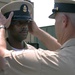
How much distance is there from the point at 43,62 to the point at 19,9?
127 cm

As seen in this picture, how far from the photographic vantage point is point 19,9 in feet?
9.13

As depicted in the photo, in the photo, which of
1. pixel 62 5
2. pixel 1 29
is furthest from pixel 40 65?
pixel 1 29

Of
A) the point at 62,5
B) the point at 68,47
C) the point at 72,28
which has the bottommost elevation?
the point at 68,47

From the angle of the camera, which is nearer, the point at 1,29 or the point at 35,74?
the point at 35,74

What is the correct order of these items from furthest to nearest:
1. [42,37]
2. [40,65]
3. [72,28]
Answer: [42,37]
[72,28]
[40,65]

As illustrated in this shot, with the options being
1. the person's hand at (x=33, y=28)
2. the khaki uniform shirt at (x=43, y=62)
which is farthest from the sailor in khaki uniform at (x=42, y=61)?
the person's hand at (x=33, y=28)

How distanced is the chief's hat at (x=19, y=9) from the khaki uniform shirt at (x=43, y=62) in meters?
1.05

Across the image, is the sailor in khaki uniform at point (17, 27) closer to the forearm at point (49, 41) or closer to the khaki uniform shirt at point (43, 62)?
the forearm at point (49, 41)

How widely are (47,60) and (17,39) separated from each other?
3.61 ft

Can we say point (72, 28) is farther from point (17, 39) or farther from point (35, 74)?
point (17, 39)

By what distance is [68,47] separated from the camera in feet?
5.57

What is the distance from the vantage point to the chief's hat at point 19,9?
2686mm

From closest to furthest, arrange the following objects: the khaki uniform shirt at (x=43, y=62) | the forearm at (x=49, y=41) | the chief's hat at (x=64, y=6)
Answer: the khaki uniform shirt at (x=43, y=62) < the chief's hat at (x=64, y=6) < the forearm at (x=49, y=41)

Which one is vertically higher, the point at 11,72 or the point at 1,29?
the point at 1,29
